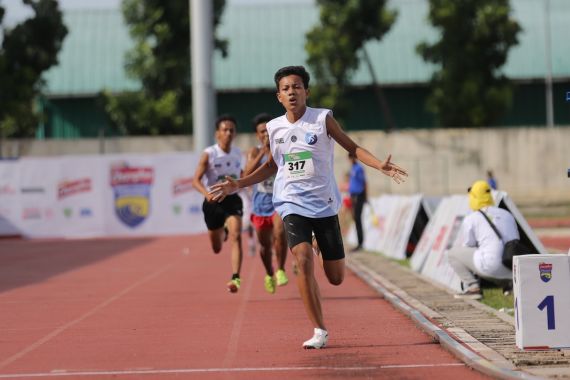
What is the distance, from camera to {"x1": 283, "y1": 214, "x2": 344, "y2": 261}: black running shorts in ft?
30.0

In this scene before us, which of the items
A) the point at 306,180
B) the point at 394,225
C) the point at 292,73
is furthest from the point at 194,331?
the point at 394,225

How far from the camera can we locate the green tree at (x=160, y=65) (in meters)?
48.0

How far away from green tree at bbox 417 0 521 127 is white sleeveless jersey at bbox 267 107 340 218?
38593 millimetres

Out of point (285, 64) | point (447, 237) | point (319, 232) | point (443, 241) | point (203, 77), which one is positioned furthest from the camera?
point (285, 64)

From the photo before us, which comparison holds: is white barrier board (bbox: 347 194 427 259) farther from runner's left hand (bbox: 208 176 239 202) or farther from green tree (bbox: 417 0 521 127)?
green tree (bbox: 417 0 521 127)

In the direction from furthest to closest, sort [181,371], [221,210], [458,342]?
[221,210] < [458,342] < [181,371]

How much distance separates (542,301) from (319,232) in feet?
6.14

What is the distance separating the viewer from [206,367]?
8.31m

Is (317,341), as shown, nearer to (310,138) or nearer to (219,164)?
(310,138)

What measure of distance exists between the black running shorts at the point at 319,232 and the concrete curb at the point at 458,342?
1057 millimetres

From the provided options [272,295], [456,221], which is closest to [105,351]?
[272,295]

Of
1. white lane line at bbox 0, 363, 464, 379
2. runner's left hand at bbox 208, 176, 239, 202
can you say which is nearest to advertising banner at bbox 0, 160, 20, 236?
runner's left hand at bbox 208, 176, 239, 202

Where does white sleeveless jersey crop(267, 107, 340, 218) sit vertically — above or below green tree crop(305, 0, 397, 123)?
below

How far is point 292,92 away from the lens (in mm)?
9188
